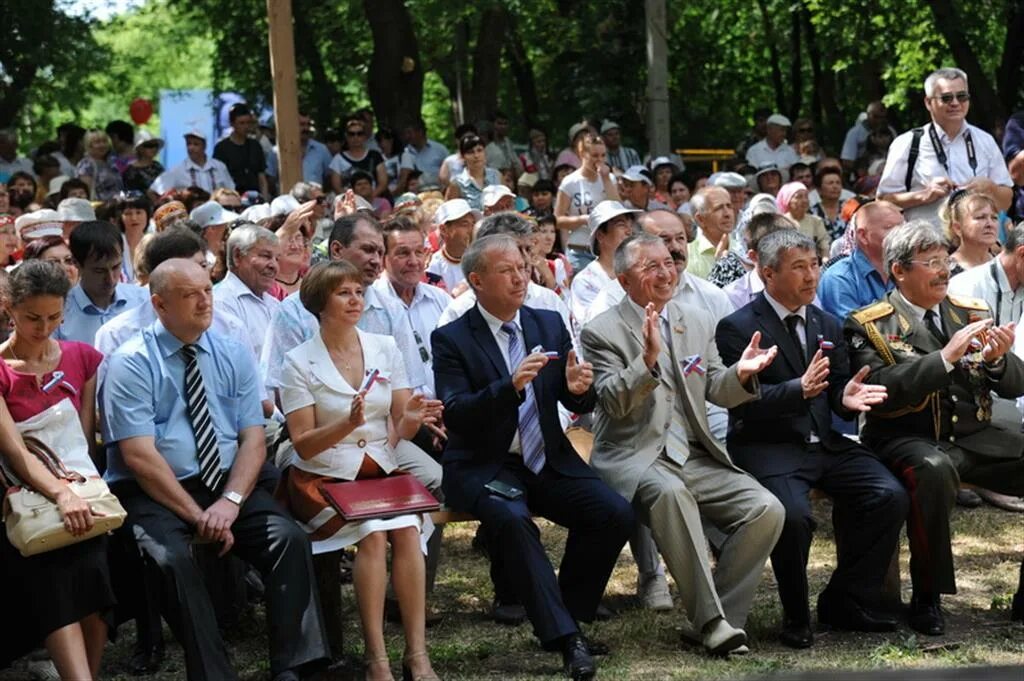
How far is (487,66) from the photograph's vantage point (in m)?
22.7

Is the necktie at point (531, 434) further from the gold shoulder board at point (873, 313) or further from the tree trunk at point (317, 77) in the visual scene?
the tree trunk at point (317, 77)

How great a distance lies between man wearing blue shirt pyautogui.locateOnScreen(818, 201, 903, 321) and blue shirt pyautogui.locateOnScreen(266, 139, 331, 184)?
878 centimetres

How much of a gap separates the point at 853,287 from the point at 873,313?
3.67ft

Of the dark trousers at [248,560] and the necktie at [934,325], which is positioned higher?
the necktie at [934,325]

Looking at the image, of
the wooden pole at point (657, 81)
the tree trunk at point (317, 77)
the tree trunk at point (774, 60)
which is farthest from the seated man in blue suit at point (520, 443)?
the tree trunk at point (774, 60)

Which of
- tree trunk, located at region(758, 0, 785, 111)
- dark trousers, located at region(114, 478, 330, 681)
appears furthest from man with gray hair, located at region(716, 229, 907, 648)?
tree trunk, located at region(758, 0, 785, 111)

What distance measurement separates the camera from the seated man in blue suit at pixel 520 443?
6.70 metres

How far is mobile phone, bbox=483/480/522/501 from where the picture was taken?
22.4 ft

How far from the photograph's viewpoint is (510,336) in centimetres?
720

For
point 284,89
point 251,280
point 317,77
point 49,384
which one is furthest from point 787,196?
point 317,77

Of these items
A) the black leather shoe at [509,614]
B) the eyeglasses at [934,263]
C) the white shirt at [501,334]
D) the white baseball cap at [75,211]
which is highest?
the white baseball cap at [75,211]

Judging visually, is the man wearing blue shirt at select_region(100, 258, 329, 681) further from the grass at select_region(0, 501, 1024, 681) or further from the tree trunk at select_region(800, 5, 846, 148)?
the tree trunk at select_region(800, 5, 846, 148)

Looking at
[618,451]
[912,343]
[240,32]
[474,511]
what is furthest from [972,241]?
[240,32]

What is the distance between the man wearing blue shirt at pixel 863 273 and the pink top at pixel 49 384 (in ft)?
13.2
